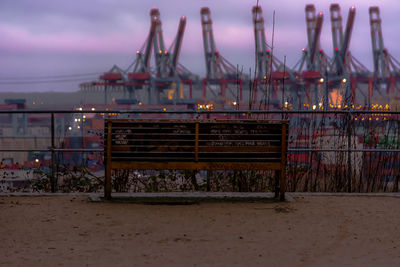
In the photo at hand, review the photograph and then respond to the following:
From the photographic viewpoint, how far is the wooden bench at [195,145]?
488 centimetres

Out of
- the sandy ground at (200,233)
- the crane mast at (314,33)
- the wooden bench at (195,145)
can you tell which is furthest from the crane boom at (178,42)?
the sandy ground at (200,233)

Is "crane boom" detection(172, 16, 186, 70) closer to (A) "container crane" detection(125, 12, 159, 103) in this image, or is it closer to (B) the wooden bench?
(A) "container crane" detection(125, 12, 159, 103)

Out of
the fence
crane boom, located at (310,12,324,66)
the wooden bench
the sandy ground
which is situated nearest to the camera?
the sandy ground

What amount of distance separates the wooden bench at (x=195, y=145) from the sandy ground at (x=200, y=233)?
394 mm

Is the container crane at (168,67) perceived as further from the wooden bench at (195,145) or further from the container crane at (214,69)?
the wooden bench at (195,145)

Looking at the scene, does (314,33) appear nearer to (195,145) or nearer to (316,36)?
(316,36)

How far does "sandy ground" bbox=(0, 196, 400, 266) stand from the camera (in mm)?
2996

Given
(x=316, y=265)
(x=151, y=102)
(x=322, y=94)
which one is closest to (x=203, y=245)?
(x=316, y=265)

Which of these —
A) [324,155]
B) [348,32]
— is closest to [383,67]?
[348,32]

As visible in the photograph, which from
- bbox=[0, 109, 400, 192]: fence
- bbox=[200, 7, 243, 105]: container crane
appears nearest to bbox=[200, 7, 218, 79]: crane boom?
bbox=[200, 7, 243, 105]: container crane

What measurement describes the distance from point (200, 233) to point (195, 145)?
140cm

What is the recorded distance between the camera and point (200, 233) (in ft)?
11.9

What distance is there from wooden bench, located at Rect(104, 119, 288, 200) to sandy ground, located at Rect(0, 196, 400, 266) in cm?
39

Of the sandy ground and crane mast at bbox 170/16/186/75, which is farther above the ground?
crane mast at bbox 170/16/186/75
